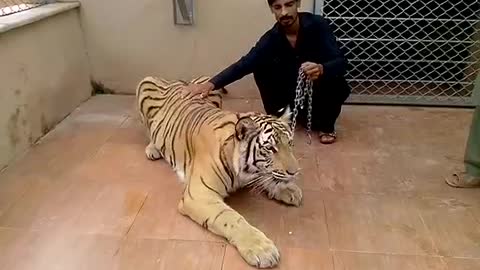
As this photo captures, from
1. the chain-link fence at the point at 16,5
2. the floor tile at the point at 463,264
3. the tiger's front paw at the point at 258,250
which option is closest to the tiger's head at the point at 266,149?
the tiger's front paw at the point at 258,250

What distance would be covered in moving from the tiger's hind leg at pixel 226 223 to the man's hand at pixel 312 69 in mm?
822

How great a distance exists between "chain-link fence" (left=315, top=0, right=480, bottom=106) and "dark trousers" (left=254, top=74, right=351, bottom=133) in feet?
1.90

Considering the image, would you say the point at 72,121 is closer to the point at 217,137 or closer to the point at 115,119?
the point at 115,119

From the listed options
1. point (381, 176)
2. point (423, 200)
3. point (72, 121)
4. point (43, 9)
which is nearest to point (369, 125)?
point (381, 176)

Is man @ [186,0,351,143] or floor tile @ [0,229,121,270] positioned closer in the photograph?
floor tile @ [0,229,121,270]

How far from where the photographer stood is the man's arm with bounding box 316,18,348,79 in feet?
8.57

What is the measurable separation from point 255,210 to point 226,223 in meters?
0.26

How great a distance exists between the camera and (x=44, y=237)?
1.92m

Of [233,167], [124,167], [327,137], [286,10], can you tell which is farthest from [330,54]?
[124,167]

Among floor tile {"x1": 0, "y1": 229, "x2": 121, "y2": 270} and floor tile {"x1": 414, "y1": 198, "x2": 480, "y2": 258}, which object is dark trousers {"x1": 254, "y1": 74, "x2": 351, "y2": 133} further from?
floor tile {"x1": 0, "y1": 229, "x2": 121, "y2": 270}

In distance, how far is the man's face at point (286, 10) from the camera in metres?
2.57

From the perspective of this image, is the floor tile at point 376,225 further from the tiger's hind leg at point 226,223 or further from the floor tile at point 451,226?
the tiger's hind leg at point 226,223

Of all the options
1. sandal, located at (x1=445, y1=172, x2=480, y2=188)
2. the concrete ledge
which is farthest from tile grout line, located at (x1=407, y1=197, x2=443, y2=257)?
the concrete ledge

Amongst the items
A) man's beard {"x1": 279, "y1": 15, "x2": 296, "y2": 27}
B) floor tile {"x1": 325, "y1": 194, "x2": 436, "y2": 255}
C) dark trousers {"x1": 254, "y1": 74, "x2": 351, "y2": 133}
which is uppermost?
man's beard {"x1": 279, "y1": 15, "x2": 296, "y2": 27}
